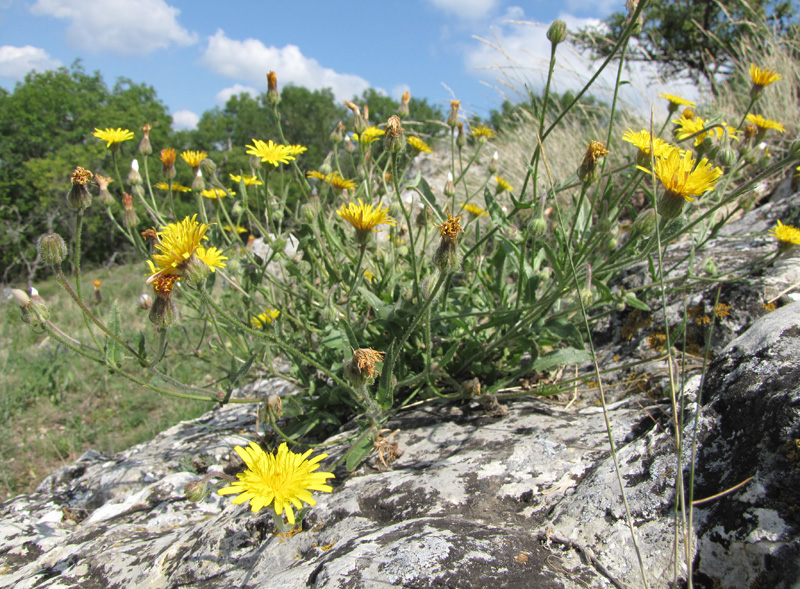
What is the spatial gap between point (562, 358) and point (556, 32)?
4.30ft

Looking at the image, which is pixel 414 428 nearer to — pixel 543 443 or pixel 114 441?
pixel 543 443

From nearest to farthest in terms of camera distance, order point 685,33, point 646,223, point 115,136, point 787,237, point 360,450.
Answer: point 360,450 → point 646,223 → point 787,237 → point 115,136 → point 685,33

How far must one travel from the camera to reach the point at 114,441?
396 cm

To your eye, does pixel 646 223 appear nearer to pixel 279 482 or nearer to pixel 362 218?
pixel 362 218

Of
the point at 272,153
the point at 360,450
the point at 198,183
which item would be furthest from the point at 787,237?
the point at 198,183

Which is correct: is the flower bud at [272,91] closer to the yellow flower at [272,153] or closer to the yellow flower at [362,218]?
the yellow flower at [272,153]

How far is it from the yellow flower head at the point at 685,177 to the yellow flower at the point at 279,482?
1420 mm

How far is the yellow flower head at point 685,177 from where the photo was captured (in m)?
1.55

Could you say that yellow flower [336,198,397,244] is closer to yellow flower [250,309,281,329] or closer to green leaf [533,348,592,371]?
yellow flower [250,309,281,329]

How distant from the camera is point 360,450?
5.28ft

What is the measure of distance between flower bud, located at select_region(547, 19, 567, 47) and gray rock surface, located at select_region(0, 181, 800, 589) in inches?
51.6

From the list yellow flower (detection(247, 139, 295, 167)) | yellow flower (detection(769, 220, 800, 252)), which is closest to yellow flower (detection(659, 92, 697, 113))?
yellow flower (detection(769, 220, 800, 252))

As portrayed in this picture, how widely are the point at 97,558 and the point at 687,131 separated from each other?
9.14 feet

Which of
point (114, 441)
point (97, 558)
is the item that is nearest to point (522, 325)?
point (97, 558)
